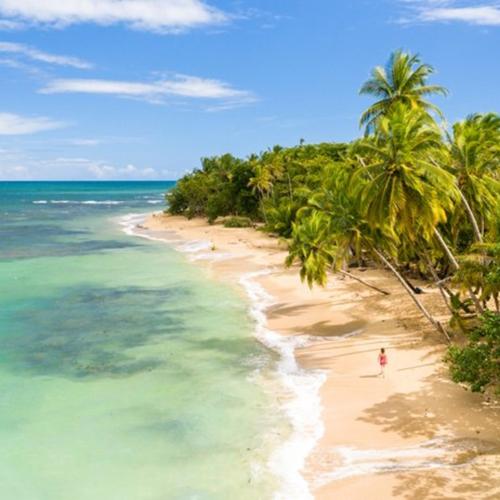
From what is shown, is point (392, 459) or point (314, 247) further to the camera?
point (314, 247)

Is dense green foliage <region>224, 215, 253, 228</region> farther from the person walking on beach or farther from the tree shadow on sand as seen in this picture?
the tree shadow on sand

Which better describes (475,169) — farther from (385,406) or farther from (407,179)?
(385,406)

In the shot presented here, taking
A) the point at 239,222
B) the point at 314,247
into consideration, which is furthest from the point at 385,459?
the point at 239,222

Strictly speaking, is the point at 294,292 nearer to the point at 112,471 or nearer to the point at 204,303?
the point at 204,303

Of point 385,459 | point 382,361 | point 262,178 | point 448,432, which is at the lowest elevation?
point 385,459

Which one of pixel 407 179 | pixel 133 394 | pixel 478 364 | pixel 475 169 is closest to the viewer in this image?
pixel 478 364

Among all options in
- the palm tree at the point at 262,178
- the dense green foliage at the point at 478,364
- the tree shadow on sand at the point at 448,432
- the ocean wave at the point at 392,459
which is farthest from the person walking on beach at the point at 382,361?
the palm tree at the point at 262,178

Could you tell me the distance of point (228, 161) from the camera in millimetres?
88312

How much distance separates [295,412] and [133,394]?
6277 millimetres

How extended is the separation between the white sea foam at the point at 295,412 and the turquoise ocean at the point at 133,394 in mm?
368

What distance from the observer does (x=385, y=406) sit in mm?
19453

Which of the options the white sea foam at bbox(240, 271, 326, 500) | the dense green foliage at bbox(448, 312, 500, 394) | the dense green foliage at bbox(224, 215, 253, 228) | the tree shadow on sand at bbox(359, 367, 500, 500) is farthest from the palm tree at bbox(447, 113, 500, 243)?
the dense green foliage at bbox(224, 215, 253, 228)

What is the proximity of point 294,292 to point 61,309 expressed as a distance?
14.5 metres

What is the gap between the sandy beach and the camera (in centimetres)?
1493
